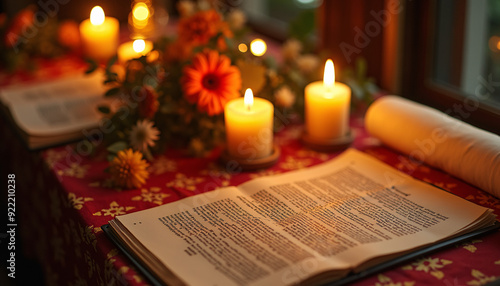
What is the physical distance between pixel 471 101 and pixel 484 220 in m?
0.44

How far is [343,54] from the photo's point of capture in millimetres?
1563

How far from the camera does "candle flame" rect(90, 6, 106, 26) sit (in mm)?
1752

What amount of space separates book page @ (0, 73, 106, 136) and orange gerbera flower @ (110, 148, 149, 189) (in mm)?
308

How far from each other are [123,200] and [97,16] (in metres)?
0.94

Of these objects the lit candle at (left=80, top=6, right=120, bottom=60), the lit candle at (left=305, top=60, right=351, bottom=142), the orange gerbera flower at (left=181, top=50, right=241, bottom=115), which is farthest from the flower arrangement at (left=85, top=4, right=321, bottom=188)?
the lit candle at (left=80, top=6, right=120, bottom=60)

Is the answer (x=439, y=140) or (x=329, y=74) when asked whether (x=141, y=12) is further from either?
(x=439, y=140)

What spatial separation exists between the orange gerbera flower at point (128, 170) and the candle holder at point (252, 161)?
0.54 feet

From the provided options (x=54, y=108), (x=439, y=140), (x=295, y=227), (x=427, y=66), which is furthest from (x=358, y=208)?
(x=54, y=108)

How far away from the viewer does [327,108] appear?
115 centimetres

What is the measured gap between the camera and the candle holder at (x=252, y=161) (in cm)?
110

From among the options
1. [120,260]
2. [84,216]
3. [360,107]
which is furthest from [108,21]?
[120,260]

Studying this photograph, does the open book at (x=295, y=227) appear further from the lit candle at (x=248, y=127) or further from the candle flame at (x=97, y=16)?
the candle flame at (x=97, y=16)

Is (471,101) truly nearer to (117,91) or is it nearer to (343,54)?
(343,54)

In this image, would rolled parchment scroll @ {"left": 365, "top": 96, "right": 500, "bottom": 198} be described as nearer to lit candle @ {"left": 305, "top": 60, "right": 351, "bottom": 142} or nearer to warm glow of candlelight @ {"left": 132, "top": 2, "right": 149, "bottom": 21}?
lit candle @ {"left": 305, "top": 60, "right": 351, "bottom": 142}
